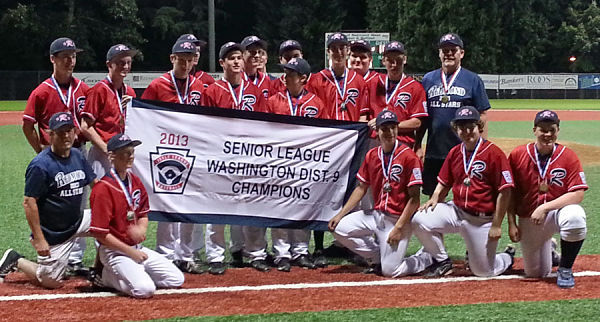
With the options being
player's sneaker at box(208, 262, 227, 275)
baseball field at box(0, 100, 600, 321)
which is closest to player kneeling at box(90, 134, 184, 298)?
baseball field at box(0, 100, 600, 321)

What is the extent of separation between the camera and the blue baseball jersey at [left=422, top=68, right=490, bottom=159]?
721 centimetres

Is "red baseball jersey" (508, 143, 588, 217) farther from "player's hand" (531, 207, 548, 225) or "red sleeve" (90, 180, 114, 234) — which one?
"red sleeve" (90, 180, 114, 234)

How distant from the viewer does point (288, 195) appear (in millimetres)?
7383

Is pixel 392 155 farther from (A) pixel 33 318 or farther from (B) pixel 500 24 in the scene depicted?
(B) pixel 500 24

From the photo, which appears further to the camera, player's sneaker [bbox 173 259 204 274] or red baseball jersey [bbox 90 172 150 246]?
player's sneaker [bbox 173 259 204 274]

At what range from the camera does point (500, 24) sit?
47.8 metres

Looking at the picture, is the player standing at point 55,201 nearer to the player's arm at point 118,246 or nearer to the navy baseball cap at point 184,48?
the player's arm at point 118,246

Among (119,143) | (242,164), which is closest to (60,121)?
(119,143)

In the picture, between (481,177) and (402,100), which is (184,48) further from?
(481,177)

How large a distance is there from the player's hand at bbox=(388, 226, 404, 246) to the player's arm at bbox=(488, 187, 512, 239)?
0.77 meters

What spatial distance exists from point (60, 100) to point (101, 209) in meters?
1.47

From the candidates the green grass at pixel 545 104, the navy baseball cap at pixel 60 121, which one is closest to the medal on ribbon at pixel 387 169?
the navy baseball cap at pixel 60 121

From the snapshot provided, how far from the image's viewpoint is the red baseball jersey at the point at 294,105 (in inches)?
288

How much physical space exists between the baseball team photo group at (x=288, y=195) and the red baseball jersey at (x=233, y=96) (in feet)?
0.05
